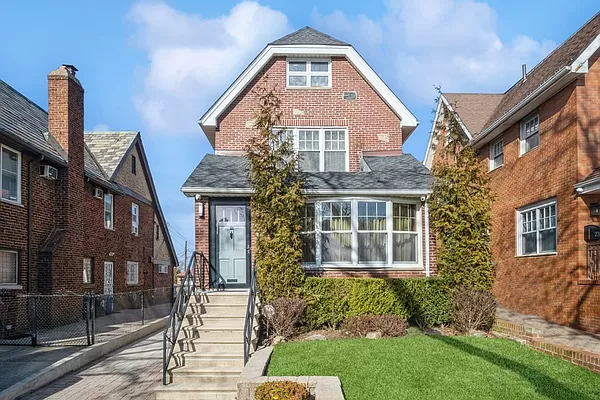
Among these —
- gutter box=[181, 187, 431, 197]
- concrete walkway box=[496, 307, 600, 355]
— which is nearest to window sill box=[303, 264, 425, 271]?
gutter box=[181, 187, 431, 197]

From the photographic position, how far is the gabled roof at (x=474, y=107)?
1859cm

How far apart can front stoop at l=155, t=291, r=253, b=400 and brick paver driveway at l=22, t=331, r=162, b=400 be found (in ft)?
1.77

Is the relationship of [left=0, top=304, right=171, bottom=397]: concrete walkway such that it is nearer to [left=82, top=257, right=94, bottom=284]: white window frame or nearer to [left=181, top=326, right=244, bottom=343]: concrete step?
[left=181, top=326, right=244, bottom=343]: concrete step

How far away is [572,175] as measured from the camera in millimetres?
11703

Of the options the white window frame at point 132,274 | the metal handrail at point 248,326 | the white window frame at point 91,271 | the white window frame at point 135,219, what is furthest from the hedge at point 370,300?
the white window frame at point 135,219

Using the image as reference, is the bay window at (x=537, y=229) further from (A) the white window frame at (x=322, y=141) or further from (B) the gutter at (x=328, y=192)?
(A) the white window frame at (x=322, y=141)

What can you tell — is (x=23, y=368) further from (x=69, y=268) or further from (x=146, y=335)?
(x=69, y=268)

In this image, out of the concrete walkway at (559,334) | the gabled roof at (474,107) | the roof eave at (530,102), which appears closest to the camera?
the concrete walkway at (559,334)

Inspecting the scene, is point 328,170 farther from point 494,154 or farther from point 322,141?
point 494,154

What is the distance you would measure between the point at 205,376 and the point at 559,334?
7.28 meters

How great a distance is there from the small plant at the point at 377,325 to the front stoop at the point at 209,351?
219 centimetres

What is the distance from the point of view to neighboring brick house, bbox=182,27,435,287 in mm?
12508

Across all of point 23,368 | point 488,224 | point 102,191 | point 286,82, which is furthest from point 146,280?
point 488,224

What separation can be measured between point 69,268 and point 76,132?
430cm
